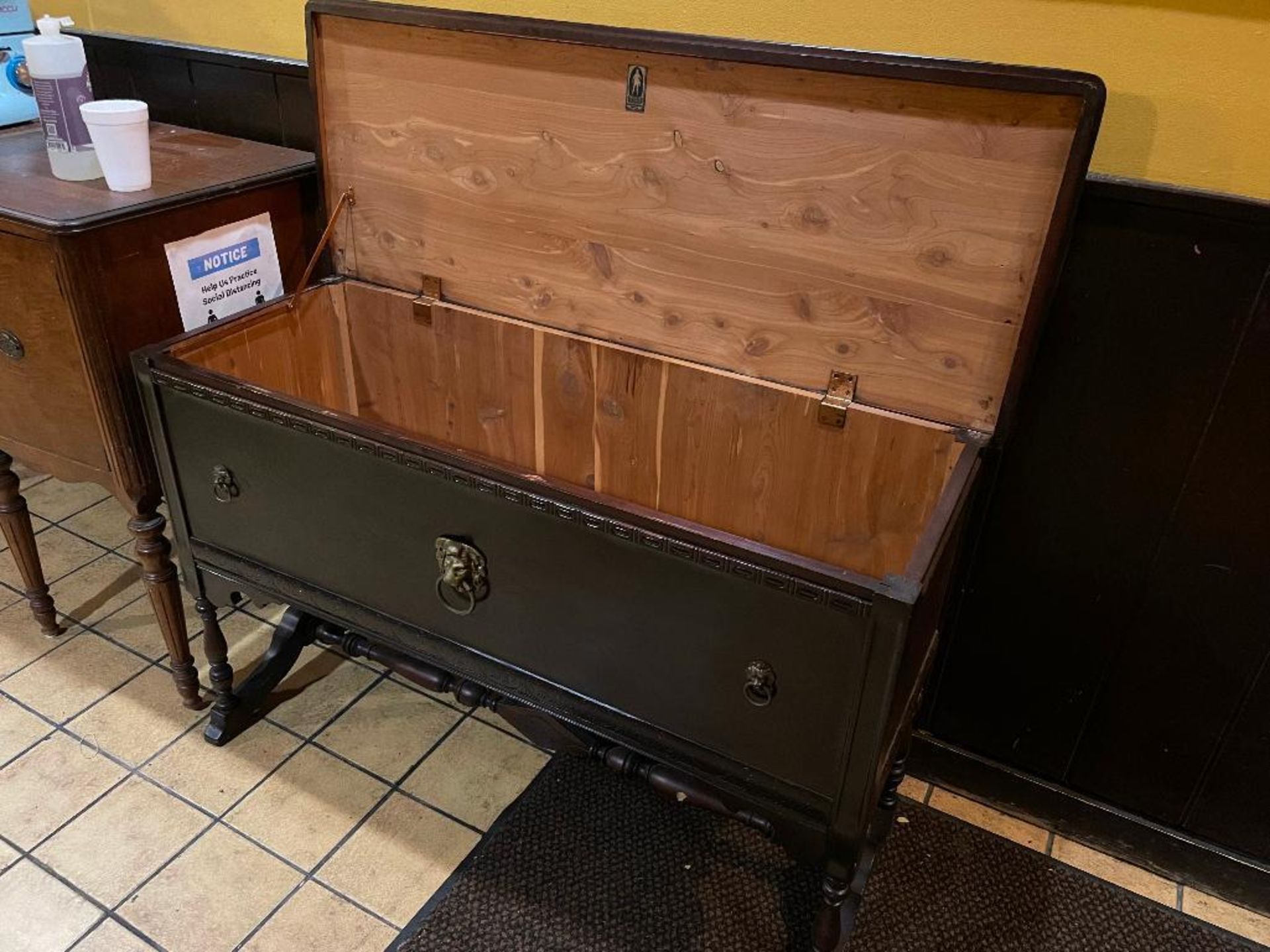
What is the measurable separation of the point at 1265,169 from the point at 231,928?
1.66 meters

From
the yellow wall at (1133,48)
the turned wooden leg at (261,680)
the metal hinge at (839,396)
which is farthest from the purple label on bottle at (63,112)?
the metal hinge at (839,396)

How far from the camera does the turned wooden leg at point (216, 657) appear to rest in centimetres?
154

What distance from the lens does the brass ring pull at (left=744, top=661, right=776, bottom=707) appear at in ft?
3.32

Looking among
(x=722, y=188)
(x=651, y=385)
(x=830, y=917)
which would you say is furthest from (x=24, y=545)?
(x=830, y=917)

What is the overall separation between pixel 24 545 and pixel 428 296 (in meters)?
0.91

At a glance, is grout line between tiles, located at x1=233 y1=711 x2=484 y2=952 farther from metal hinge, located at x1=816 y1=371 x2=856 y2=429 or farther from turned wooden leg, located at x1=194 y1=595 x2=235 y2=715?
metal hinge, located at x1=816 y1=371 x2=856 y2=429

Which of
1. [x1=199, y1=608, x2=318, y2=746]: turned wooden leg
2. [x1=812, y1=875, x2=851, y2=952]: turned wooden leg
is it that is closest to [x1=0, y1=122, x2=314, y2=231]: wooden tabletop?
[x1=199, y1=608, x2=318, y2=746]: turned wooden leg

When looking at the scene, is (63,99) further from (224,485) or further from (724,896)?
(724,896)

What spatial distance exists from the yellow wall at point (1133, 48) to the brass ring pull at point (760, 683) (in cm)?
73

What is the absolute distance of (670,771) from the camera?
1.26 meters

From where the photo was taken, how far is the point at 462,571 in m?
1.17

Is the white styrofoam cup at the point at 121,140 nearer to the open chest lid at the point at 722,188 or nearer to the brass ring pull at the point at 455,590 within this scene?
the open chest lid at the point at 722,188

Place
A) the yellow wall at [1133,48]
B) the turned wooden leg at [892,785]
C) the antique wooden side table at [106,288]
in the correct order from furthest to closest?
the turned wooden leg at [892,785]
the antique wooden side table at [106,288]
the yellow wall at [1133,48]

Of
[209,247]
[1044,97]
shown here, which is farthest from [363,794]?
[1044,97]
